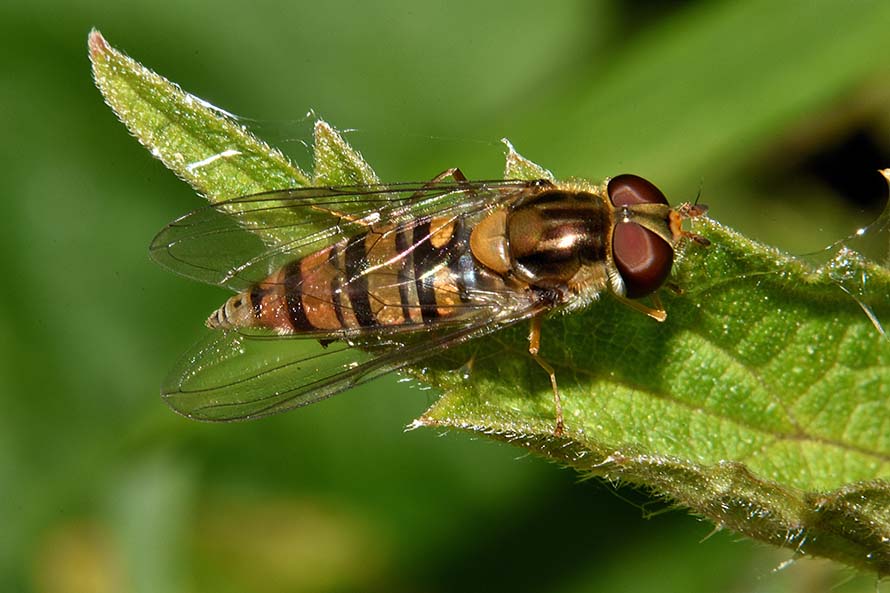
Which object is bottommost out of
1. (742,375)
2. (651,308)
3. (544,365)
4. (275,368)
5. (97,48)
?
(742,375)

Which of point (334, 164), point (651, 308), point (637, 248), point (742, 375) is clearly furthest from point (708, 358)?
point (334, 164)

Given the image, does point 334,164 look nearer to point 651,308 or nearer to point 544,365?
point 544,365

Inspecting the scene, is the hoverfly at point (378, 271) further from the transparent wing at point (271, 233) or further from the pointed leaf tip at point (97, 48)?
the pointed leaf tip at point (97, 48)

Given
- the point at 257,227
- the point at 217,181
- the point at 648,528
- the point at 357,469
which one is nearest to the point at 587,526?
the point at 648,528

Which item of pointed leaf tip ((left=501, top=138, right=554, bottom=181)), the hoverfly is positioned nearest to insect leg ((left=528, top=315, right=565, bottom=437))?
the hoverfly

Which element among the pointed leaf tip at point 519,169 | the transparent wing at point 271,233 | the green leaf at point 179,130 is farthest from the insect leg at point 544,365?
the green leaf at point 179,130

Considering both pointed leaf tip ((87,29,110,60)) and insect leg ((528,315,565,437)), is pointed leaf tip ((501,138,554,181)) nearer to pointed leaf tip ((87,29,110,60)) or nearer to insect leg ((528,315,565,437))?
insect leg ((528,315,565,437))
